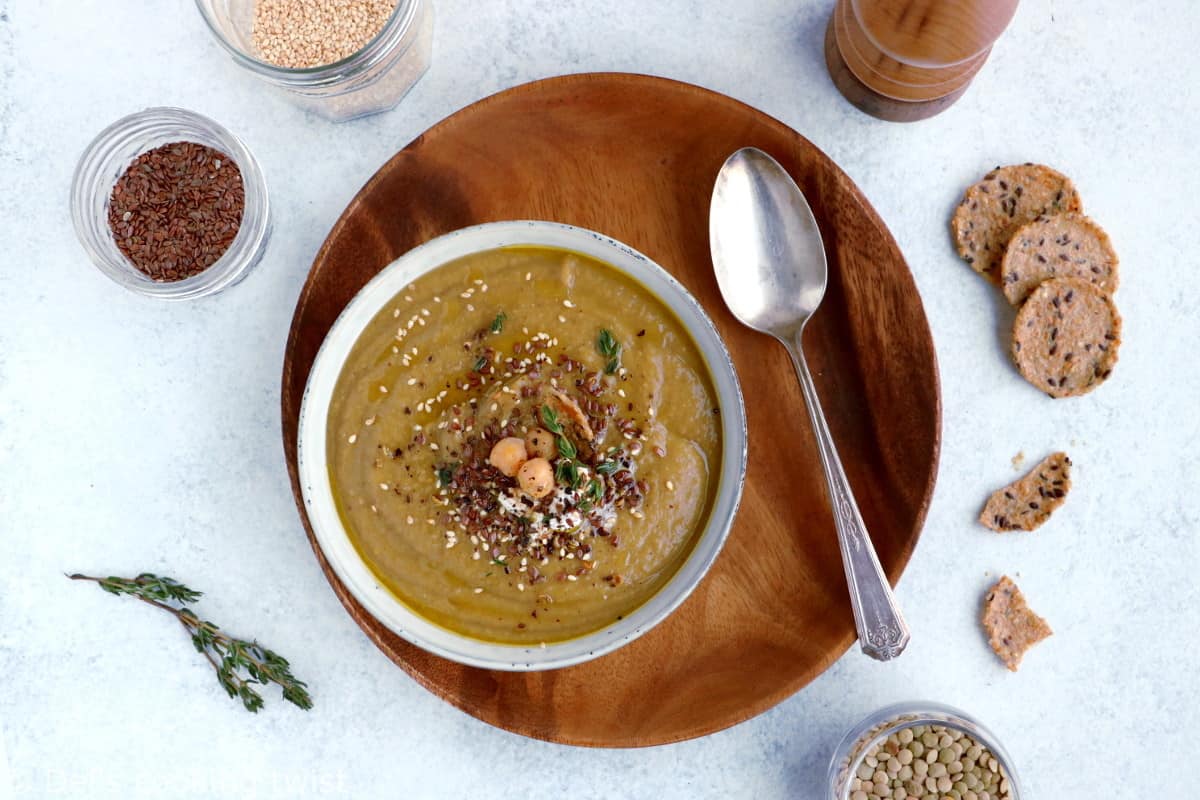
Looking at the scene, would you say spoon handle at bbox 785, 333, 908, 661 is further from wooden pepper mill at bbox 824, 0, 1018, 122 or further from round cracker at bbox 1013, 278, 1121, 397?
wooden pepper mill at bbox 824, 0, 1018, 122

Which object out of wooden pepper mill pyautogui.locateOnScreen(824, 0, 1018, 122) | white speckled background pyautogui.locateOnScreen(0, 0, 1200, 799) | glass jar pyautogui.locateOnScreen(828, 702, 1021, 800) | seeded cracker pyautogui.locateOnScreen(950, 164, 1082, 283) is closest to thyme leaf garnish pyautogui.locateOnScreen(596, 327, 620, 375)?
white speckled background pyautogui.locateOnScreen(0, 0, 1200, 799)

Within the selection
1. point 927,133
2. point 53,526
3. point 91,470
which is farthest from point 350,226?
point 927,133

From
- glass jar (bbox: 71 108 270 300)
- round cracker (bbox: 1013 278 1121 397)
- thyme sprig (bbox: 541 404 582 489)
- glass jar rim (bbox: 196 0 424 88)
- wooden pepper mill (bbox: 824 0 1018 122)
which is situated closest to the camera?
wooden pepper mill (bbox: 824 0 1018 122)

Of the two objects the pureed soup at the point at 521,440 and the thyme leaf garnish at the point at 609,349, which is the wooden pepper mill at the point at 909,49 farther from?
the thyme leaf garnish at the point at 609,349

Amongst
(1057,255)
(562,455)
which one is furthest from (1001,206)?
(562,455)

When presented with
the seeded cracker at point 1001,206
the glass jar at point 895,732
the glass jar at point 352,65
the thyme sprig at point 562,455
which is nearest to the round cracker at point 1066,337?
the seeded cracker at point 1001,206
